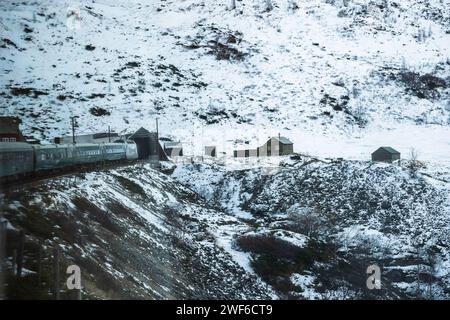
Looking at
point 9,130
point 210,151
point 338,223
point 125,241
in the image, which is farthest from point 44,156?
point 210,151

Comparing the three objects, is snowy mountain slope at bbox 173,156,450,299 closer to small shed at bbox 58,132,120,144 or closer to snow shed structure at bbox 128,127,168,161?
snow shed structure at bbox 128,127,168,161

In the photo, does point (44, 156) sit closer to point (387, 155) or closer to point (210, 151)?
point (210, 151)

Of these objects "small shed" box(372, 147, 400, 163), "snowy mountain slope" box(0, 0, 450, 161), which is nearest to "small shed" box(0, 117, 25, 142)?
"snowy mountain slope" box(0, 0, 450, 161)

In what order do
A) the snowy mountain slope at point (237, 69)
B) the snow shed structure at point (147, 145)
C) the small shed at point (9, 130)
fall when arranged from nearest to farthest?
→ the small shed at point (9, 130)
the snow shed structure at point (147, 145)
the snowy mountain slope at point (237, 69)

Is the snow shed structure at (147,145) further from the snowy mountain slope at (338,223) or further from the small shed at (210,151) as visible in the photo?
the snowy mountain slope at (338,223)

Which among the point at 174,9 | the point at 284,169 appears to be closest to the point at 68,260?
the point at 284,169

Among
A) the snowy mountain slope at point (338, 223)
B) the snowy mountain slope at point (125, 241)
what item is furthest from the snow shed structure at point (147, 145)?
the snowy mountain slope at point (125, 241)
